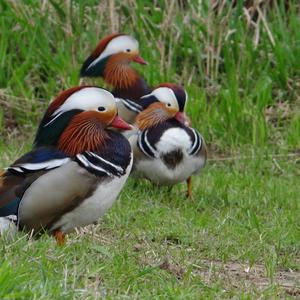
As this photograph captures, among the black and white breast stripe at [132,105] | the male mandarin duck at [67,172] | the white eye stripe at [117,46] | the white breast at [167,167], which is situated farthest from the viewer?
the white eye stripe at [117,46]

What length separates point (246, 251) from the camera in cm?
473

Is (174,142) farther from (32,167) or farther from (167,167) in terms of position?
(32,167)

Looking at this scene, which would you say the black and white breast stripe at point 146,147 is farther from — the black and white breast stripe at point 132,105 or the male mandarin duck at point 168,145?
the black and white breast stripe at point 132,105

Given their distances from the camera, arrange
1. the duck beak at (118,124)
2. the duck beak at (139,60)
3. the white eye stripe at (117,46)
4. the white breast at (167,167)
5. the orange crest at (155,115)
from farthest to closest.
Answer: the duck beak at (139,60)
the white eye stripe at (117,46)
the orange crest at (155,115)
the white breast at (167,167)
the duck beak at (118,124)

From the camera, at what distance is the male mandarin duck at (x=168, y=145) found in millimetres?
6121

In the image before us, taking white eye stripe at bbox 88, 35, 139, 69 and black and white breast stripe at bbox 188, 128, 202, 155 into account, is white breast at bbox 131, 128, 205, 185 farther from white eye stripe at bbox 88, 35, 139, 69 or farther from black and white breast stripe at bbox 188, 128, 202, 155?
white eye stripe at bbox 88, 35, 139, 69

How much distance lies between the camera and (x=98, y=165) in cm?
446

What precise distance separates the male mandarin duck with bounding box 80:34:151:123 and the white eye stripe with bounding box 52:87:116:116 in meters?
2.44

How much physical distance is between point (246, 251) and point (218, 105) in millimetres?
3108

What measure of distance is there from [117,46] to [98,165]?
2.92m

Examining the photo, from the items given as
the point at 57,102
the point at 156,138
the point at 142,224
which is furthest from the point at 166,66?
the point at 57,102

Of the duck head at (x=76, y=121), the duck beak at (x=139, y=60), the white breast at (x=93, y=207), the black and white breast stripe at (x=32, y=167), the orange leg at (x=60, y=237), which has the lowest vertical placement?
the duck beak at (x=139, y=60)

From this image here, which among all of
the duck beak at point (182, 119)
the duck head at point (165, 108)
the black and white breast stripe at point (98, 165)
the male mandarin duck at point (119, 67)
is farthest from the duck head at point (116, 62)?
the black and white breast stripe at point (98, 165)

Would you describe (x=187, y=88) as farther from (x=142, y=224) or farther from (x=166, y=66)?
(x=142, y=224)
